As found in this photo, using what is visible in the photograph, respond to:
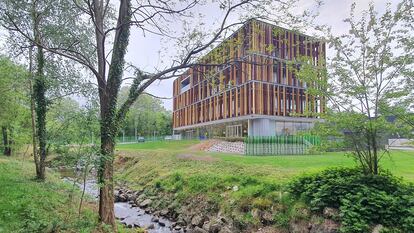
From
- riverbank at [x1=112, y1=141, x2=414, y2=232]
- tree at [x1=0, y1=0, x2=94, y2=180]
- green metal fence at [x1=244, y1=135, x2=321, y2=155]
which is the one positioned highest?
tree at [x1=0, y1=0, x2=94, y2=180]

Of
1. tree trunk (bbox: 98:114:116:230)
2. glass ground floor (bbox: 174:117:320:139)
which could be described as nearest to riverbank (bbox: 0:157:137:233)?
tree trunk (bbox: 98:114:116:230)

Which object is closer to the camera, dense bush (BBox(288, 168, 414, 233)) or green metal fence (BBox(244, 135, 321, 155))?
dense bush (BBox(288, 168, 414, 233))

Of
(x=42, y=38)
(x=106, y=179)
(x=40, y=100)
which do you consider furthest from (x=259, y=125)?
(x=106, y=179)

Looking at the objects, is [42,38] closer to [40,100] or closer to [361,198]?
[40,100]

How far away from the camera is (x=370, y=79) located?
7223mm

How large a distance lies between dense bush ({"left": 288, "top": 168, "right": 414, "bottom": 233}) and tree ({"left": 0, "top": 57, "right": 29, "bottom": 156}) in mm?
12814

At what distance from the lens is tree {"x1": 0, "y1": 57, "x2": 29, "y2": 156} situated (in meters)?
14.4

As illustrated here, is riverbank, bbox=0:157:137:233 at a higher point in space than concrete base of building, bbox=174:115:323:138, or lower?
lower

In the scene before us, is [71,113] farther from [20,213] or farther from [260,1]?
[260,1]

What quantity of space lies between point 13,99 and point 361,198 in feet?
63.8

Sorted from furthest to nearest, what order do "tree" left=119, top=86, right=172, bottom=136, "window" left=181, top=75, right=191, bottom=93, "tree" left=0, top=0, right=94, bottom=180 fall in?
"tree" left=119, top=86, right=172, bottom=136, "window" left=181, top=75, right=191, bottom=93, "tree" left=0, top=0, right=94, bottom=180

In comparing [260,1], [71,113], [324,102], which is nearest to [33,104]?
[71,113]

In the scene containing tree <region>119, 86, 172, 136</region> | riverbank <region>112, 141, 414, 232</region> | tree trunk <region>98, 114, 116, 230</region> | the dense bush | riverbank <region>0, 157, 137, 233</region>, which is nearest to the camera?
the dense bush

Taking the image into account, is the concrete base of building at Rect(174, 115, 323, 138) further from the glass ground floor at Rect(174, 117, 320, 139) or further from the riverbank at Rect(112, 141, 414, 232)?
the riverbank at Rect(112, 141, 414, 232)
